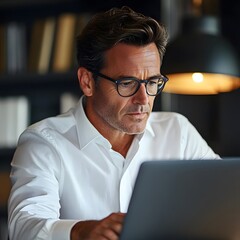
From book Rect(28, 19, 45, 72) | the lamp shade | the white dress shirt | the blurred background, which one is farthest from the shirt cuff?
book Rect(28, 19, 45, 72)

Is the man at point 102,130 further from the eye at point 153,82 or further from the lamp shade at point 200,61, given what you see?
the lamp shade at point 200,61

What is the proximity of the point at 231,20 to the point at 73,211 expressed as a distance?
178cm

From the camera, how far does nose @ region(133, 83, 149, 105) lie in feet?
6.39

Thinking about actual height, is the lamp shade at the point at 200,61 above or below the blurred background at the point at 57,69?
above

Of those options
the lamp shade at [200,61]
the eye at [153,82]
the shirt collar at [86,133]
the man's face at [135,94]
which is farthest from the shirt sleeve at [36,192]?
the lamp shade at [200,61]

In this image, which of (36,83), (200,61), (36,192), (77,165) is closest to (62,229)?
(36,192)

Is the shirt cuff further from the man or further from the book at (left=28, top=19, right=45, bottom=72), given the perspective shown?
the book at (left=28, top=19, right=45, bottom=72)

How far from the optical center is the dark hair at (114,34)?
1965 millimetres

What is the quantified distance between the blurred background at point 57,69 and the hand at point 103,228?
6.40 feet

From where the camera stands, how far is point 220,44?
245cm

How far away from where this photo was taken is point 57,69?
3.50 metres

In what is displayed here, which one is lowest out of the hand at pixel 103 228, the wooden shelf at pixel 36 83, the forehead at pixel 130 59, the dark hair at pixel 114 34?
the wooden shelf at pixel 36 83

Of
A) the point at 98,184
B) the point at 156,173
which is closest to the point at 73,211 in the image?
the point at 98,184

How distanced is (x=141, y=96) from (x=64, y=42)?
1.63 metres
